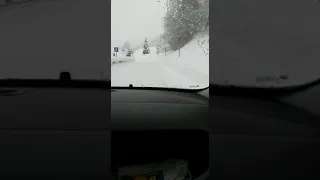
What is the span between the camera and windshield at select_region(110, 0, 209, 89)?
1074 mm

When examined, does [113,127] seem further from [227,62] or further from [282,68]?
[282,68]

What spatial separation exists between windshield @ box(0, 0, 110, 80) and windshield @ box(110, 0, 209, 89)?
67 mm

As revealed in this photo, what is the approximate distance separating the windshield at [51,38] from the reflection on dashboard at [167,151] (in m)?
0.32

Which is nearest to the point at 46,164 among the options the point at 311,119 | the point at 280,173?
the point at 280,173

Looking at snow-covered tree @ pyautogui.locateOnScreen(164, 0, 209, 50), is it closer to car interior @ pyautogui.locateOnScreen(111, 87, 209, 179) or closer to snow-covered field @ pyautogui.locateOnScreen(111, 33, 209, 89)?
snow-covered field @ pyautogui.locateOnScreen(111, 33, 209, 89)

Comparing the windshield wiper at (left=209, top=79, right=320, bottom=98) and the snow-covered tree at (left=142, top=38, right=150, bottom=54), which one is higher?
the snow-covered tree at (left=142, top=38, right=150, bottom=54)

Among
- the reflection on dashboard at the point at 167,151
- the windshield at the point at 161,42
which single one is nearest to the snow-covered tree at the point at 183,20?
the windshield at the point at 161,42

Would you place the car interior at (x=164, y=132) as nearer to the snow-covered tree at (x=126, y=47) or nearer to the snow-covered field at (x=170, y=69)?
the snow-covered field at (x=170, y=69)

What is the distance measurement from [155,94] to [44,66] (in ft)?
1.44

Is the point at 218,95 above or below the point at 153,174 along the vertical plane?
above

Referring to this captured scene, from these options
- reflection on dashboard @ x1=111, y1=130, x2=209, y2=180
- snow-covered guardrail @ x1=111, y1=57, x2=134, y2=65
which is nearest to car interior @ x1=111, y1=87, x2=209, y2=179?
reflection on dashboard @ x1=111, y1=130, x2=209, y2=180

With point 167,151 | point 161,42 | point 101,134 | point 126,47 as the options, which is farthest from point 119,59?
point 167,151

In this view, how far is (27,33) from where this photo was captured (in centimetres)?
98

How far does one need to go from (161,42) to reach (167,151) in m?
0.40
